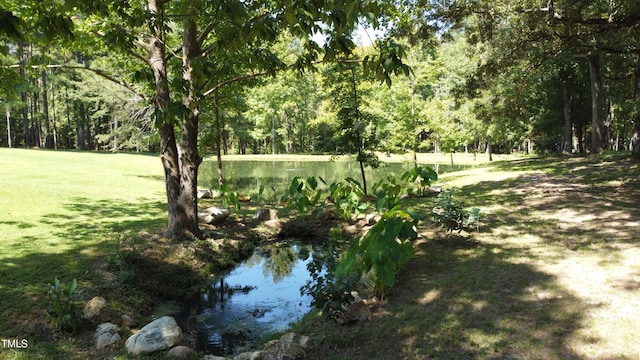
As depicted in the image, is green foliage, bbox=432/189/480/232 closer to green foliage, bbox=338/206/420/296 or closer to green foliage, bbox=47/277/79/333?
green foliage, bbox=338/206/420/296

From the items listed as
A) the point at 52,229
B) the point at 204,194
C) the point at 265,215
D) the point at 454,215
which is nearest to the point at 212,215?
the point at 265,215

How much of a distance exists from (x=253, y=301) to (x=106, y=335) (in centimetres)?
270

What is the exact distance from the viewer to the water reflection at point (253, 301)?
224 inches

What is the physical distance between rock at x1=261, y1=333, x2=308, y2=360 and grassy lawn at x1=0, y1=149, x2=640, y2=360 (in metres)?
0.15

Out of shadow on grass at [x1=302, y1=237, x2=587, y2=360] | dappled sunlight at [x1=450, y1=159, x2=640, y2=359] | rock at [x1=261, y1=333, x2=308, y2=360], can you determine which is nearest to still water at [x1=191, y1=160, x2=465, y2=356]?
rock at [x1=261, y1=333, x2=308, y2=360]

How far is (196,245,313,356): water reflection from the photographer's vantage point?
568 cm

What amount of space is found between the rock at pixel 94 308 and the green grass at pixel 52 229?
0.48 m

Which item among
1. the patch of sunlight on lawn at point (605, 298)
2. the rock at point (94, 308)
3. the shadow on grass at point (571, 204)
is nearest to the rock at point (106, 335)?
the rock at point (94, 308)

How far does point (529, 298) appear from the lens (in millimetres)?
4926

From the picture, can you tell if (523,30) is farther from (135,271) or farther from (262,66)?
(135,271)

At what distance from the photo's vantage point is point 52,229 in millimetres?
8922

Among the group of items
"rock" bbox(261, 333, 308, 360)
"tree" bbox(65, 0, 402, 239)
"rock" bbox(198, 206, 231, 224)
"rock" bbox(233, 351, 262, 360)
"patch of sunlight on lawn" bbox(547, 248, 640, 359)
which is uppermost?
"tree" bbox(65, 0, 402, 239)

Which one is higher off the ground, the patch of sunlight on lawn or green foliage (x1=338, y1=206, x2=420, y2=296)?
green foliage (x1=338, y1=206, x2=420, y2=296)

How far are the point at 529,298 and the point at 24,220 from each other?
10.8m
